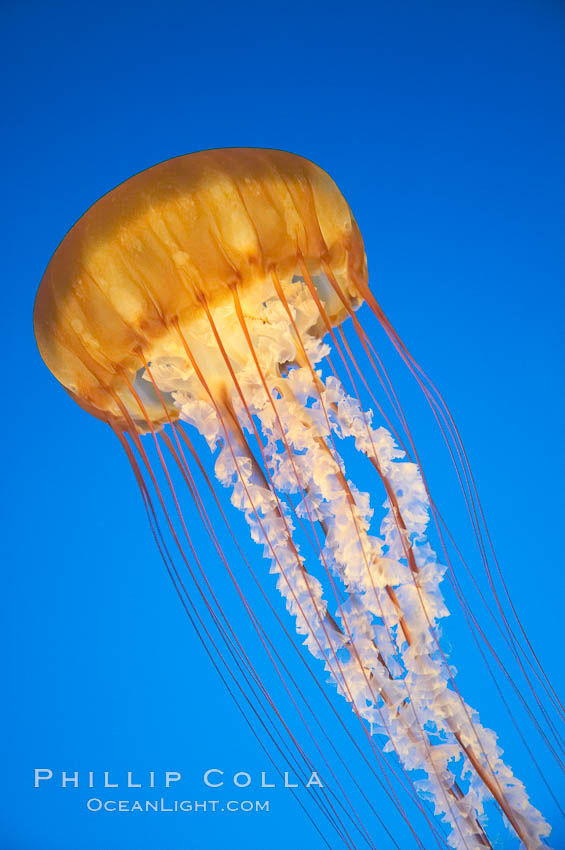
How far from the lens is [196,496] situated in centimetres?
204

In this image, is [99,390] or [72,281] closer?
[72,281]

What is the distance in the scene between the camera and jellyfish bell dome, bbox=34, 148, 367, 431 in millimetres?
1820

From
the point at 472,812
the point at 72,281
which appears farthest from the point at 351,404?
the point at 472,812

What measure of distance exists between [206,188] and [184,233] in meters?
0.14

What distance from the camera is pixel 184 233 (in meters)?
1.82

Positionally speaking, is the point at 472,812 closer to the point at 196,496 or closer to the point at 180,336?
the point at 196,496

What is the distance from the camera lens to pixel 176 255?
5.96ft

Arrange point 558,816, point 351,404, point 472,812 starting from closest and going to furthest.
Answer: point 472,812, point 351,404, point 558,816

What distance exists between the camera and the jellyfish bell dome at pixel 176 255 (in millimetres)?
1820

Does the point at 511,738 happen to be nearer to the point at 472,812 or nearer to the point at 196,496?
the point at 472,812

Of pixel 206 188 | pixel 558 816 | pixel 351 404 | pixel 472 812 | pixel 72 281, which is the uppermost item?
pixel 206 188

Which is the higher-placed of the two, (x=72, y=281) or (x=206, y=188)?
(x=206, y=188)

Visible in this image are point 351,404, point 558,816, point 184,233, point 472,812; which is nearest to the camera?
point 184,233

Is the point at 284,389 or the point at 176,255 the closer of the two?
the point at 176,255
